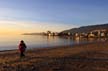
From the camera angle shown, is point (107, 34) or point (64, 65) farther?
point (107, 34)

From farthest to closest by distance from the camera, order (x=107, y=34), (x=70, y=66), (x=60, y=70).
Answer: (x=107, y=34)
(x=70, y=66)
(x=60, y=70)

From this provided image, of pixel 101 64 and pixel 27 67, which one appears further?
pixel 101 64

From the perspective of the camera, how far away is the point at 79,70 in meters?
15.4

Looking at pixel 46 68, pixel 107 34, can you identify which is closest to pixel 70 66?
pixel 46 68

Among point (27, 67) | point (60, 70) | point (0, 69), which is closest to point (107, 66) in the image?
point (60, 70)

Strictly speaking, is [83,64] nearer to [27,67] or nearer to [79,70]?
[79,70]

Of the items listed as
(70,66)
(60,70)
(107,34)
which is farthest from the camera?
(107,34)

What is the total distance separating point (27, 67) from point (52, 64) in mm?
1838

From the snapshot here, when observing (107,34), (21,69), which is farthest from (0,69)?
(107,34)

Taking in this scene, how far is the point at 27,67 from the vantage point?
16.0 meters

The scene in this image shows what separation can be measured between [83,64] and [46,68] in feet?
9.04

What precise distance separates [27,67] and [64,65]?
91.7 inches

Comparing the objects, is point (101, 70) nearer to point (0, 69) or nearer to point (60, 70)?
point (60, 70)

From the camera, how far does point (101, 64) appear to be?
57.3 feet
